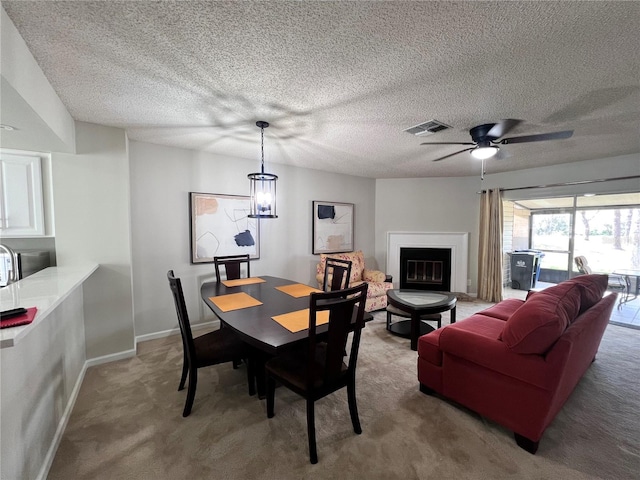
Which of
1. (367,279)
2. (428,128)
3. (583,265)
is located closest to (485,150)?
(428,128)

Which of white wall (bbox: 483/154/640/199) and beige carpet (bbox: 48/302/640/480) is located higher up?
white wall (bbox: 483/154/640/199)

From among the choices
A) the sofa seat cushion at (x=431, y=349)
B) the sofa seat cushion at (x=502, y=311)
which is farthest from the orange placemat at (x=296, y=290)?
the sofa seat cushion at (x=502, y=311)

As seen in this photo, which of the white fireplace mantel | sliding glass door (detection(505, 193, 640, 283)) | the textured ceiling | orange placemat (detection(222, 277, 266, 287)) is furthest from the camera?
the white fireplace mantel

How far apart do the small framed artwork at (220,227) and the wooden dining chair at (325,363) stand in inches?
87.0

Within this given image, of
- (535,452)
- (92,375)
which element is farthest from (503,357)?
Answer: (92,375)

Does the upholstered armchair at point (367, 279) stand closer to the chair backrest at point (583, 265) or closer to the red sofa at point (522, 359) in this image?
the red sofa at point (522, 359)

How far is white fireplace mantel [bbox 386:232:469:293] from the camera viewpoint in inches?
201

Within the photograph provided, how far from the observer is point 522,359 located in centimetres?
165

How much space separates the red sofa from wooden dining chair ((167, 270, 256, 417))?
1490 millimetres

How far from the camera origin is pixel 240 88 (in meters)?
1.93

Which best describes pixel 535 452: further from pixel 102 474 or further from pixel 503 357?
pixel 102 474

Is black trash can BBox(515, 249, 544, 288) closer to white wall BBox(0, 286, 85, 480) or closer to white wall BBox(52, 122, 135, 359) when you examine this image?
white wall BBox(52, 122, 135, 359)

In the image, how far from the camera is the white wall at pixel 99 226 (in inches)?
97.4

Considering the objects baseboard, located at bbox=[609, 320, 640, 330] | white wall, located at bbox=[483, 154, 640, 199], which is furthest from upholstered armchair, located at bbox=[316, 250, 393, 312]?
baseboard, located at bbox=[609, 320, 640, 330]
